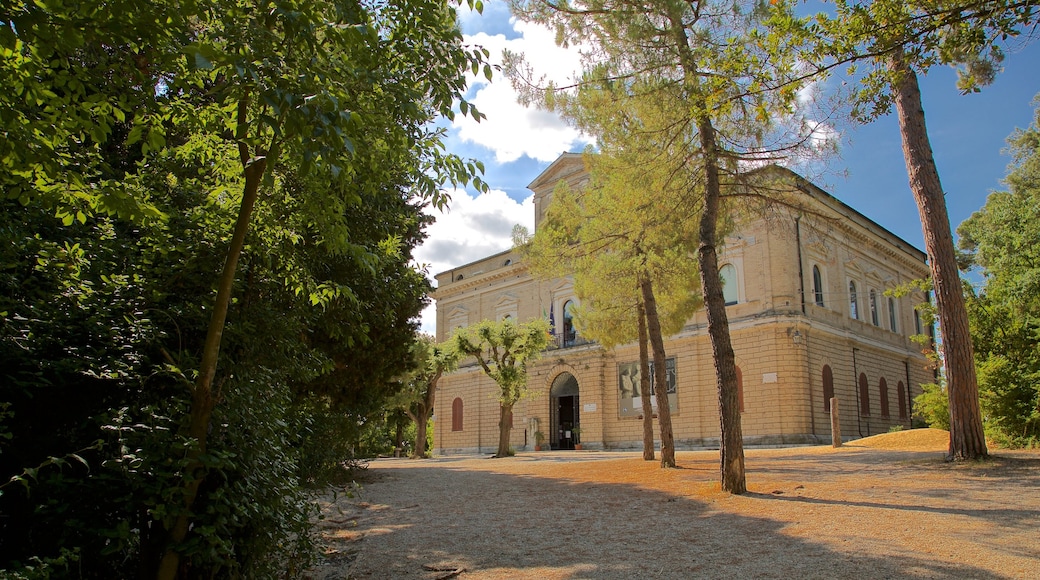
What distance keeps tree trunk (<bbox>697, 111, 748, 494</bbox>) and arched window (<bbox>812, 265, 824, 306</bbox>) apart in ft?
61.2

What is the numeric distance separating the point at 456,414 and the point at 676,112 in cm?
3024

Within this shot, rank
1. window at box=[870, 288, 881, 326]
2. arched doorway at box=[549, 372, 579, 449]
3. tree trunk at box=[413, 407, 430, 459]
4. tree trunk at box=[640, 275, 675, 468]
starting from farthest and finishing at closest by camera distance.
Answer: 1. arched doorway at box=[549, 372, 579, 449]
2. window at box=[870, 288, 881, 326]
3. tree trunk at box=[413, 407, 430, 459]
4. tree trunk at box=[640, 275, 675, 468]

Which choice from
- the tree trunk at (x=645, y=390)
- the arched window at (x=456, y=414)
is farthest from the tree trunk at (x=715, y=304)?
the arched window at (x=456, y=414)

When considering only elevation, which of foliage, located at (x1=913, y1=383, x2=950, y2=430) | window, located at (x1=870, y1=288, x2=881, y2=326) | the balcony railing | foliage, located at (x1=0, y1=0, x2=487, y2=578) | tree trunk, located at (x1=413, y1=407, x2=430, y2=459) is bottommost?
tree trunk, located at (x1=413, y1=407, x2=430, y2=459)

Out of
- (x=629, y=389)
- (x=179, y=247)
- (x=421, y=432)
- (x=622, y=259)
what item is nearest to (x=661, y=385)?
(x=622, y=259)

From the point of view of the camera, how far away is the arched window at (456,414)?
36781 mm

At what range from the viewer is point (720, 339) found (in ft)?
27.1

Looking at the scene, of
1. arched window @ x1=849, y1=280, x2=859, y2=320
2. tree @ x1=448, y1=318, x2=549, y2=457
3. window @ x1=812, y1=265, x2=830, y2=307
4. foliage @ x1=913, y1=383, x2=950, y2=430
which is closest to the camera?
foliage @ x1=913, y1=383, x2=950, y2=430

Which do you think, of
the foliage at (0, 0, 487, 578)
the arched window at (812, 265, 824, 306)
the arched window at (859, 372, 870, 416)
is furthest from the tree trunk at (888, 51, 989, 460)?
the arched window at (859, 372, 870, 416)

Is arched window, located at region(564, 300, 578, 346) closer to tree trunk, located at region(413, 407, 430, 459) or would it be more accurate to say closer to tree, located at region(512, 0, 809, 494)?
tree trunk, located at region(413, 407, 430, 459)

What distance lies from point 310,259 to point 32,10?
6.95 feet

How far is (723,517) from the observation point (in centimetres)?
651

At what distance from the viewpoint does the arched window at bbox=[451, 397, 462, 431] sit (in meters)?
36.8

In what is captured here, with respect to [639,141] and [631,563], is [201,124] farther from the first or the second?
[639,141]
